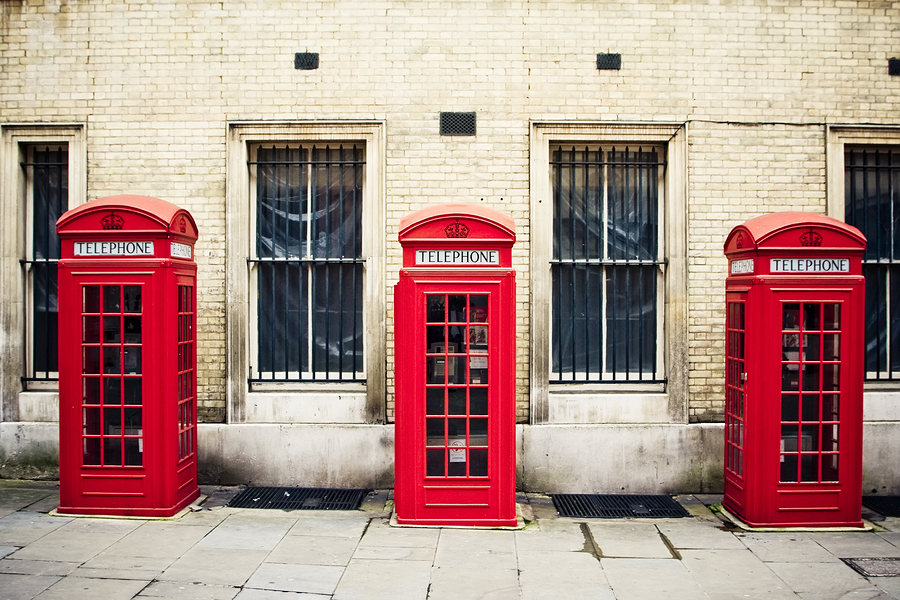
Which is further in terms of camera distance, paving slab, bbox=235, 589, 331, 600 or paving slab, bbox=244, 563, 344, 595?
paving slab, bbox=244, 563, 344, 595

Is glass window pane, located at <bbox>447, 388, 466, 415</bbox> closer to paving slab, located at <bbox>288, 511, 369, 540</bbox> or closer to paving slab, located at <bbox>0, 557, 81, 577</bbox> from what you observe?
paving slab, located at <bbox>288, 511, 369, 540</bbox>

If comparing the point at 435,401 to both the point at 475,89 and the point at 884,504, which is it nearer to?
the point at 475,89

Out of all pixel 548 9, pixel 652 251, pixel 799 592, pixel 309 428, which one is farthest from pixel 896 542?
pixel 548 9

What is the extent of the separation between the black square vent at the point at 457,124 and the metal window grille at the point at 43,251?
4.54 m

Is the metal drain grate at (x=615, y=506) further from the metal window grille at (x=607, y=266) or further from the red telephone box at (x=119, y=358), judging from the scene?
the red telephone box at (x=119, y=358)

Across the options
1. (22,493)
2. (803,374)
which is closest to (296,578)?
(22,493)

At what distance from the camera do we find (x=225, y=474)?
7684mm

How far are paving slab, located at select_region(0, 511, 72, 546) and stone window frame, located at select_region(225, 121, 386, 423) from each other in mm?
1994

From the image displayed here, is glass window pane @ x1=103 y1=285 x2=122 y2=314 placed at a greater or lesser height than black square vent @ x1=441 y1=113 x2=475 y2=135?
lesser

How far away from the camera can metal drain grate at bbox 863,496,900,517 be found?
707 centimetres

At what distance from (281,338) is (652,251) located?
448cm

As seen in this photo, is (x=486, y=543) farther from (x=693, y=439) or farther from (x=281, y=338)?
(x=281, y=338)

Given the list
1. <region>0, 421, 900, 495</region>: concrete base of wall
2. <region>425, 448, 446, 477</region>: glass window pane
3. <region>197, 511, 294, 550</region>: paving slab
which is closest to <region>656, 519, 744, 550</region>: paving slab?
<region>0, 421, 900, 495</region>: concrete base of wall

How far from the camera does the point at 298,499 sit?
7.26 meters
